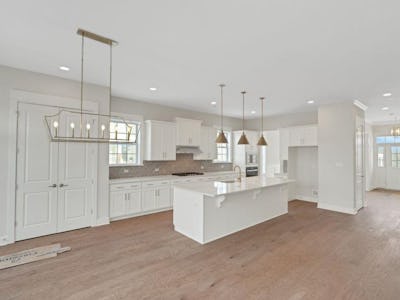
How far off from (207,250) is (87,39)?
3.44 meters

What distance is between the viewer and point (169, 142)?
602cm

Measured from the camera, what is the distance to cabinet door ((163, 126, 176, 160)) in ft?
19.5

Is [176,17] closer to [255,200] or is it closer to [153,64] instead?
[153,64]

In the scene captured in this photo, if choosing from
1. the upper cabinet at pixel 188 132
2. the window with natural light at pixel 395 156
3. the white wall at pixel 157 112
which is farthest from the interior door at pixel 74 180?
the window with natural light at pixel 395 156

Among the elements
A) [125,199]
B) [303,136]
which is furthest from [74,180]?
[303,136]

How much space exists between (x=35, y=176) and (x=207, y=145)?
4569 mm

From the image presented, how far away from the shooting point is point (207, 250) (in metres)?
3.39

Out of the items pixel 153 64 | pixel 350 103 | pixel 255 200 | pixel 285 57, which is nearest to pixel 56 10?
pixel 153 64

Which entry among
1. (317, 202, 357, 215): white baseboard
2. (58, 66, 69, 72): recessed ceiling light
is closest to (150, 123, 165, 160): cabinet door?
(58, 66, 69, 72): recessed ceiling light

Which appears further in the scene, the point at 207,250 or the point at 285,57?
the point at 207,250

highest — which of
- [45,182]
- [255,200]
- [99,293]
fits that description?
[45,182]

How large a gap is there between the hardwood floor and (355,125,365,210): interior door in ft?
4.06

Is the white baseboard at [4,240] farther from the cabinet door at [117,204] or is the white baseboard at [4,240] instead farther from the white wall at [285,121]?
the white wall at [285,121]

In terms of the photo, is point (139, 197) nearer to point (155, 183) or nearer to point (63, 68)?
point (155, 183)
